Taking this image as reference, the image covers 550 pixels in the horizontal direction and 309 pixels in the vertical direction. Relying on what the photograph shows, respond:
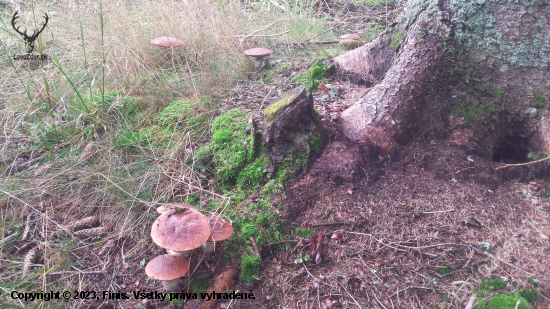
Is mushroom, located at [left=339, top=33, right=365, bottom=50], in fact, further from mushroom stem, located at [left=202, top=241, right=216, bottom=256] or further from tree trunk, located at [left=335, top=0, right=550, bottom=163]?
mushroom stem, located at [left=202, top=241, right=216, bottom=256]

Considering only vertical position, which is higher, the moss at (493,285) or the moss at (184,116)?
the moss at (184,116)

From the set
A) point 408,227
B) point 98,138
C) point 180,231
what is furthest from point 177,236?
point 98,138

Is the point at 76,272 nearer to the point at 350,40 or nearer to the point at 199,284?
the point at 199,284

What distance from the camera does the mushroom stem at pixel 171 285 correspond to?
1802 millimetres

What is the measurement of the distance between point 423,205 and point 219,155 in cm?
179

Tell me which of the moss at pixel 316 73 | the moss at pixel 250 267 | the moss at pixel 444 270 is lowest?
the moss at pixel 444 270

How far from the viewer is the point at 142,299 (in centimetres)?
187

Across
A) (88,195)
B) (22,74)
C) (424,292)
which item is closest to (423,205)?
(424,292)

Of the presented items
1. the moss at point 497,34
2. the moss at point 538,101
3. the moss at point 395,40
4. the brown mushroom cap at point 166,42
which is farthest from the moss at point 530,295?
the brown mushroom cap at point 166,42

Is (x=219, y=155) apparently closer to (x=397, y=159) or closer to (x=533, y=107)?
(x=397, y=159)

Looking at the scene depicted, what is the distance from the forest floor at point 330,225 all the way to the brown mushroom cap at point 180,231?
20 cm

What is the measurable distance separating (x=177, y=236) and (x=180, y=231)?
3cm

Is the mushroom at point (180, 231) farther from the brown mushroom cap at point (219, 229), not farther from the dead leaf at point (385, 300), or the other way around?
the dead leaf at point (385, 300)

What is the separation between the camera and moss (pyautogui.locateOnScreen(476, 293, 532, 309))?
1.43m
